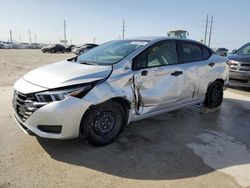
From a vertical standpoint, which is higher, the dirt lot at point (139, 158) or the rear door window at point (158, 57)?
the rear door window at point (158, 57)

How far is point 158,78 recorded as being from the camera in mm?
3980

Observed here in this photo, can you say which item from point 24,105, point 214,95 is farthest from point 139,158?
point 214,95

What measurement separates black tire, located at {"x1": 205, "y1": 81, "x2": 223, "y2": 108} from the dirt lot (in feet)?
2.78

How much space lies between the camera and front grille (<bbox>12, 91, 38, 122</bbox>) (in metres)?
3.10

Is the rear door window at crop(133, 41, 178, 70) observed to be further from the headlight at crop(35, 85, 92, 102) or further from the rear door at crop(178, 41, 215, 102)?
the headlight at crop(35, 85, 92, 102)

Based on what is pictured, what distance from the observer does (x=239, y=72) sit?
7.88 meters

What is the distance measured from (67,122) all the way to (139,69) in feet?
4.59

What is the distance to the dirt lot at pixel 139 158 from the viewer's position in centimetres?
277

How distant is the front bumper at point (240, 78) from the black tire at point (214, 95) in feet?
9.17

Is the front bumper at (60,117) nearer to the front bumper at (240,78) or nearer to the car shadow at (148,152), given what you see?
the car shadow at (148,152)

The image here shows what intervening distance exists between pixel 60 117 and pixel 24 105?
22.7 inches

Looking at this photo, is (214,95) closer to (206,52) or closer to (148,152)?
(206,52)

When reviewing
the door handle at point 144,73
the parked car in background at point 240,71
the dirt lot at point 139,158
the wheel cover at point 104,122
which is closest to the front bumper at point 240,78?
the parked car in background at point 240,71

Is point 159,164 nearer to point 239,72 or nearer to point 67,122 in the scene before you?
point 67,122
